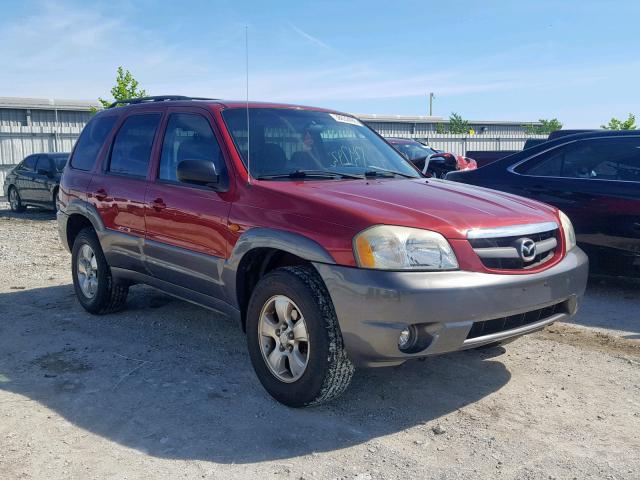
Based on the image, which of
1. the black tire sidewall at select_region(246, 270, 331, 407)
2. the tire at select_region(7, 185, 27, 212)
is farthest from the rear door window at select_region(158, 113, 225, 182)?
the tire at select_region(7, 185, 27, 212)

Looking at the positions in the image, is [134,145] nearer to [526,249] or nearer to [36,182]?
[526,249]

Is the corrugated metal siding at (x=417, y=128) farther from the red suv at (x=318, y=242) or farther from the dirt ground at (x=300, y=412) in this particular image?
the dirt ground at (x=300, y=412)

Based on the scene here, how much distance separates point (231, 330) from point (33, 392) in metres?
1.71

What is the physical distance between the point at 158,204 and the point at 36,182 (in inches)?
457

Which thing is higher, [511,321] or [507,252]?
[507,252]

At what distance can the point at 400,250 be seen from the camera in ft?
11.3

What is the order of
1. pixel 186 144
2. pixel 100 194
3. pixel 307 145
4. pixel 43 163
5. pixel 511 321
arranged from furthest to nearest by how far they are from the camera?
1. pixel 43 163
2. pixel 100 194
3. pixel 186 144
4. pixel 307 145
5. pixel 511 321

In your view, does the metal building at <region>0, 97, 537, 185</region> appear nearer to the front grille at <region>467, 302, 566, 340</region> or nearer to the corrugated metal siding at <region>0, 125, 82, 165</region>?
the corrugated metal siding at <region>0, 125, 82, 165</region>

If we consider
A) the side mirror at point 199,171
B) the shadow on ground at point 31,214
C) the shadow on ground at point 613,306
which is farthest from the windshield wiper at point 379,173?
the shadow on ground at point 31,214

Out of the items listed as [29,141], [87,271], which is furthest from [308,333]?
[29,141]

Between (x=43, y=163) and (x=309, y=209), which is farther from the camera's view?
(x=43, y=163)

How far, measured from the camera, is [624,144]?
6.48m

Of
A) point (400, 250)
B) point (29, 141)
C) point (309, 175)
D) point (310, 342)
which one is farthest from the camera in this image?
point (29, 141)

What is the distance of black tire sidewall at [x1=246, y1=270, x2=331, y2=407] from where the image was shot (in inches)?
140
